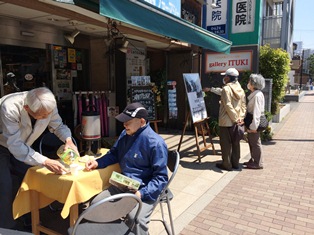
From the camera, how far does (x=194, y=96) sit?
538 cm

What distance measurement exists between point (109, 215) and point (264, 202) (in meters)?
2.63

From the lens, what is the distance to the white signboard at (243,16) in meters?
6.57

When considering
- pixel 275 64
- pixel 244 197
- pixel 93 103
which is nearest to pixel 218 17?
pixel 275 64

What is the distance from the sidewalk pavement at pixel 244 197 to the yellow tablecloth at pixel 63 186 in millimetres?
976

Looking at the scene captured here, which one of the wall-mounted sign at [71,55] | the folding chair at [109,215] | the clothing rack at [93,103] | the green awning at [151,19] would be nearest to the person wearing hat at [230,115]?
the green awning at [151,19]

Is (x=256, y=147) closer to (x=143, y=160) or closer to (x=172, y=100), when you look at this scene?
(x=172, y=100)

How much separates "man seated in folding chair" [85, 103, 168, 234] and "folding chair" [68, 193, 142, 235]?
19 cm

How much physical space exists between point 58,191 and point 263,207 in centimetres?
265

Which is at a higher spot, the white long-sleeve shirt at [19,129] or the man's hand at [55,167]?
the white long-sleeve shirt at [19,129]

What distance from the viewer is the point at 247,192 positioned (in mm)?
3990

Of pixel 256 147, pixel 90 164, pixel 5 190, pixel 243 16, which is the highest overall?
pixel 243 16

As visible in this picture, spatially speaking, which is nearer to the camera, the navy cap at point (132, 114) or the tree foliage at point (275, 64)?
the navy cap at point (132, 114)

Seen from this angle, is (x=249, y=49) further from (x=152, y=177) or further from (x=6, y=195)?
(x=6, y=195)

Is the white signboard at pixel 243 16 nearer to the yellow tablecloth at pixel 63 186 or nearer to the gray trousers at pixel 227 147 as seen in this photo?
the gray trousers at pixel 227 147
